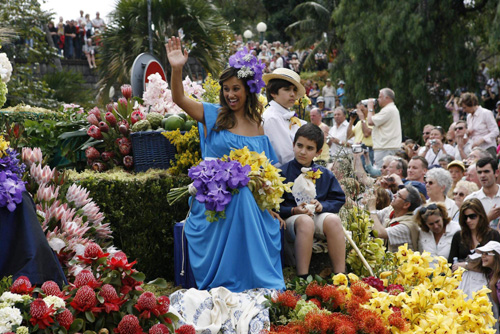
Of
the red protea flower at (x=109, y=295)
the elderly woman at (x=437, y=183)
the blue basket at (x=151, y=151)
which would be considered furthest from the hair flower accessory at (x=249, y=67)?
the elderly woman at (x=437, y=183)

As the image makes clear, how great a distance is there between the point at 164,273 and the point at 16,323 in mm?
2514

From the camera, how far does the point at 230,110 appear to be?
538 centimetres

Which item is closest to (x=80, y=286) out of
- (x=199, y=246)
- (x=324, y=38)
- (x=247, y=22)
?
(x=199, y=246)

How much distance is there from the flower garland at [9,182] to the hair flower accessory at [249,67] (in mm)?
1848

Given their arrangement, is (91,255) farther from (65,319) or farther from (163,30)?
(163,30)

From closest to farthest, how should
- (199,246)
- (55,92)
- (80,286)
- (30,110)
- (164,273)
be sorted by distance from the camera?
(80,286)
(199,246)
(164,273)
(30,110)
(55,92)

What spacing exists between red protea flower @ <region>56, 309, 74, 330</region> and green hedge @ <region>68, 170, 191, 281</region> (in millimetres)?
2153

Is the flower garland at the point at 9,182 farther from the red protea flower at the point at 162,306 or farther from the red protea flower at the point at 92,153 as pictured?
the red protea flower at the point at 92,153

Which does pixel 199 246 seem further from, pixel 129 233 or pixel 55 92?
pixel 55 92

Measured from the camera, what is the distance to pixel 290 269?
17.8ft

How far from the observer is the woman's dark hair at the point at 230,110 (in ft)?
17.4

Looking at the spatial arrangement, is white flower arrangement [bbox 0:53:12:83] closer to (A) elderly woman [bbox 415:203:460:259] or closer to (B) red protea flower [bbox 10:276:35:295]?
(B) red protea flower [bbox 10:276:35:295]


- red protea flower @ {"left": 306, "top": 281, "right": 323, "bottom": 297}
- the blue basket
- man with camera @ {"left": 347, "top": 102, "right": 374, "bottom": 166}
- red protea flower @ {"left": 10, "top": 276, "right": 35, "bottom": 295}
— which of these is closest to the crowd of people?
man with camera @ {"left": 347, "top": 102, "right": 374, "bottom": 166}

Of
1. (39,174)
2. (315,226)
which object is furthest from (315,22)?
(39,174)
